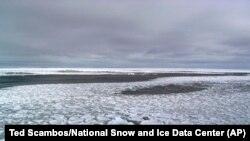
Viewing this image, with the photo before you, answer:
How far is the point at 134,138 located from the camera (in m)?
5.25

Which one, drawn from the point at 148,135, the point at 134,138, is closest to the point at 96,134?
the point at 134,138

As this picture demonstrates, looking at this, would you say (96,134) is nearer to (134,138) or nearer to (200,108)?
(134,138)

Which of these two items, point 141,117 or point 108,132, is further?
point 141,117

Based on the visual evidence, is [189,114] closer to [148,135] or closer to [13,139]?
[148,135]

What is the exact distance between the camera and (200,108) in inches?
338

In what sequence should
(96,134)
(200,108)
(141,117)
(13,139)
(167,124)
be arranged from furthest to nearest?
(200,108) < (141,117) < (167,124) < (96,134) < (13,139)

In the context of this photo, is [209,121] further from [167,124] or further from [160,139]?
[160,139]

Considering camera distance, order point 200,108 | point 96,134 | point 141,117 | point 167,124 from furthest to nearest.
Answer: point 200,108 → point 141,117 → point 167,124 → point 96,134

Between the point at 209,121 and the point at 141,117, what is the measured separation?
218 centimetres

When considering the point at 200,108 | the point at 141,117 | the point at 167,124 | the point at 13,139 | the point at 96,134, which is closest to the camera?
the point at 13,139

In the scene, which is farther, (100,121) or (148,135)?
(100,121)

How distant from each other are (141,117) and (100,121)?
4.79 ft

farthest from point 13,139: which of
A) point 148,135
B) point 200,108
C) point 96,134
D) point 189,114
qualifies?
point 200,108

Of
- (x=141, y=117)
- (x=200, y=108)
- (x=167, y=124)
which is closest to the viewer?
(x=167, y=124)
